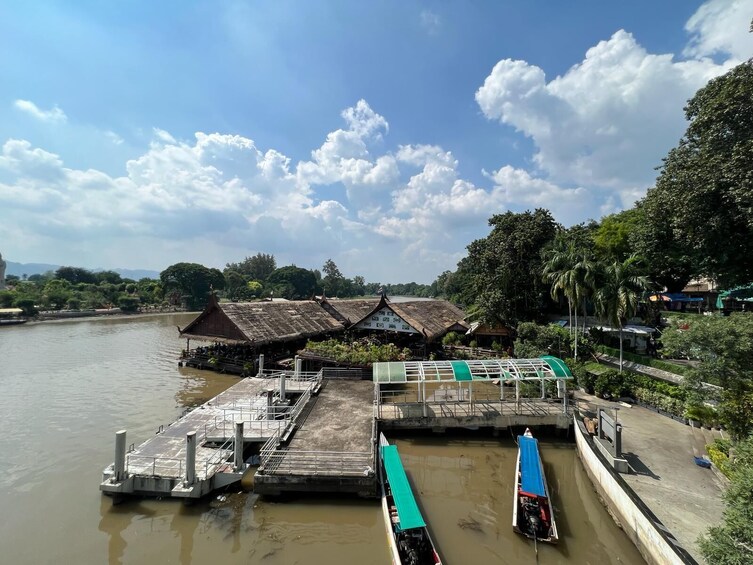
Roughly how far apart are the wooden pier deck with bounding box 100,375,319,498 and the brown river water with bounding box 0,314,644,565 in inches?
23.8

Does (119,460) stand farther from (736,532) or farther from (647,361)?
(647,361)

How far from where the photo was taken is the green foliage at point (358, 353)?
890 inches

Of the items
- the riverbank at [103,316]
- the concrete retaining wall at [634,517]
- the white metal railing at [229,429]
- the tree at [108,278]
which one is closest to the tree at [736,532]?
the concrete retaining wall at [634,517]

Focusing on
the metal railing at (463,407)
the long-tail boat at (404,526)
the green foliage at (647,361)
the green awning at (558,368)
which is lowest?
the long-tail boat at (404,526)

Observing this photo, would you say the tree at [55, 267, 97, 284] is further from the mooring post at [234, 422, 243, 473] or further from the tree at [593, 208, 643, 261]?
the tree at [593, 208, 643, 261]

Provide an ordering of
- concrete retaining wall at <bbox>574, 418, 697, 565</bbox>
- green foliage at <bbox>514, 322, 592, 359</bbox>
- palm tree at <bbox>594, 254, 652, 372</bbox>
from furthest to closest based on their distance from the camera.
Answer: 1. green foliage at <bbox>514, 322, 592, 359</bbox>
2. palm tree at <bbox>594, 254, 652, 372</bbox>
3. concrete retaining wall at <bbox>574, 418, 697, 565</bbox>

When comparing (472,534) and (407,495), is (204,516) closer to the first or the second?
(407,495)

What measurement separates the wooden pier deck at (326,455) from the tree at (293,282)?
288 feet

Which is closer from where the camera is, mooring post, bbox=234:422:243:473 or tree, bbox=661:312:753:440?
tree, bbox=661:312:753:440

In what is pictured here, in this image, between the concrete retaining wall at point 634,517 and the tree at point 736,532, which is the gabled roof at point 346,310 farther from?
the tree at point 736,532

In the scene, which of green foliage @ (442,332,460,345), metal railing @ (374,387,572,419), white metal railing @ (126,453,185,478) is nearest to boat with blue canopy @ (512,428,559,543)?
metal railing @ (374,387,572,419)

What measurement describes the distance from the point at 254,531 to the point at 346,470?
2.93m

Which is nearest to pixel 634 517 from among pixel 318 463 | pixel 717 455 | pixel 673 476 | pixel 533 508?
pixel 533 508

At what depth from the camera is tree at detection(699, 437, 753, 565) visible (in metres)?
5.82
